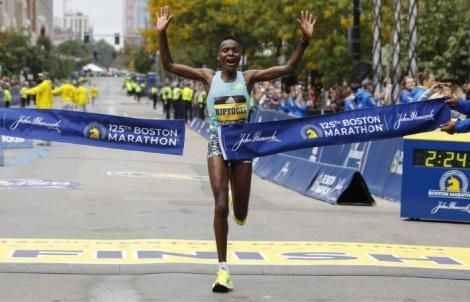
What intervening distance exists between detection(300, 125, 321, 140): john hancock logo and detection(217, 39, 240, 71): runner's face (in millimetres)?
1429

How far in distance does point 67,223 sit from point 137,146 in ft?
8.84

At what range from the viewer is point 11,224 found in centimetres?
1250

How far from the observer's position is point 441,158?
1408 centimetres

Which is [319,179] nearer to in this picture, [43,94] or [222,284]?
[222,284]

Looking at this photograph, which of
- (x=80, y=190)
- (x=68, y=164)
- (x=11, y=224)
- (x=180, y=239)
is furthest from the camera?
(x=68, y=164)

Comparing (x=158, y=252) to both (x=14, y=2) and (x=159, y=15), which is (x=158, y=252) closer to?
(x=159, y=15)

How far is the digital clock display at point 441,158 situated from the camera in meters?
14.0

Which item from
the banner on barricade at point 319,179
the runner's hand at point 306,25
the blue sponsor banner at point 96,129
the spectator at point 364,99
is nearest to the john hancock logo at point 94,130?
the blue sponsor banner at point 96,129

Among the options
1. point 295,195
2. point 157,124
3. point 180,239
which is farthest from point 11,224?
point 295,195

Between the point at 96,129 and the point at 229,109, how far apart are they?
225 cm

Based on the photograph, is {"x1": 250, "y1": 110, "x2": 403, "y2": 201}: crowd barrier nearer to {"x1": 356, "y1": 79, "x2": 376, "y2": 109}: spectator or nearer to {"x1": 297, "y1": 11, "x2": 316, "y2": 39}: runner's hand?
{"x1": 356, "y1": 79, "x2": 376, "y2": 109}: spectator

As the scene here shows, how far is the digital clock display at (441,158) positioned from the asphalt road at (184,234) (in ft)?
2.51

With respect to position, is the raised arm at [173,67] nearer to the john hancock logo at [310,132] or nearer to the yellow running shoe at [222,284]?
the john hancock logo at [310,132]

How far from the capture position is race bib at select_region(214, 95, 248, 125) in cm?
876
